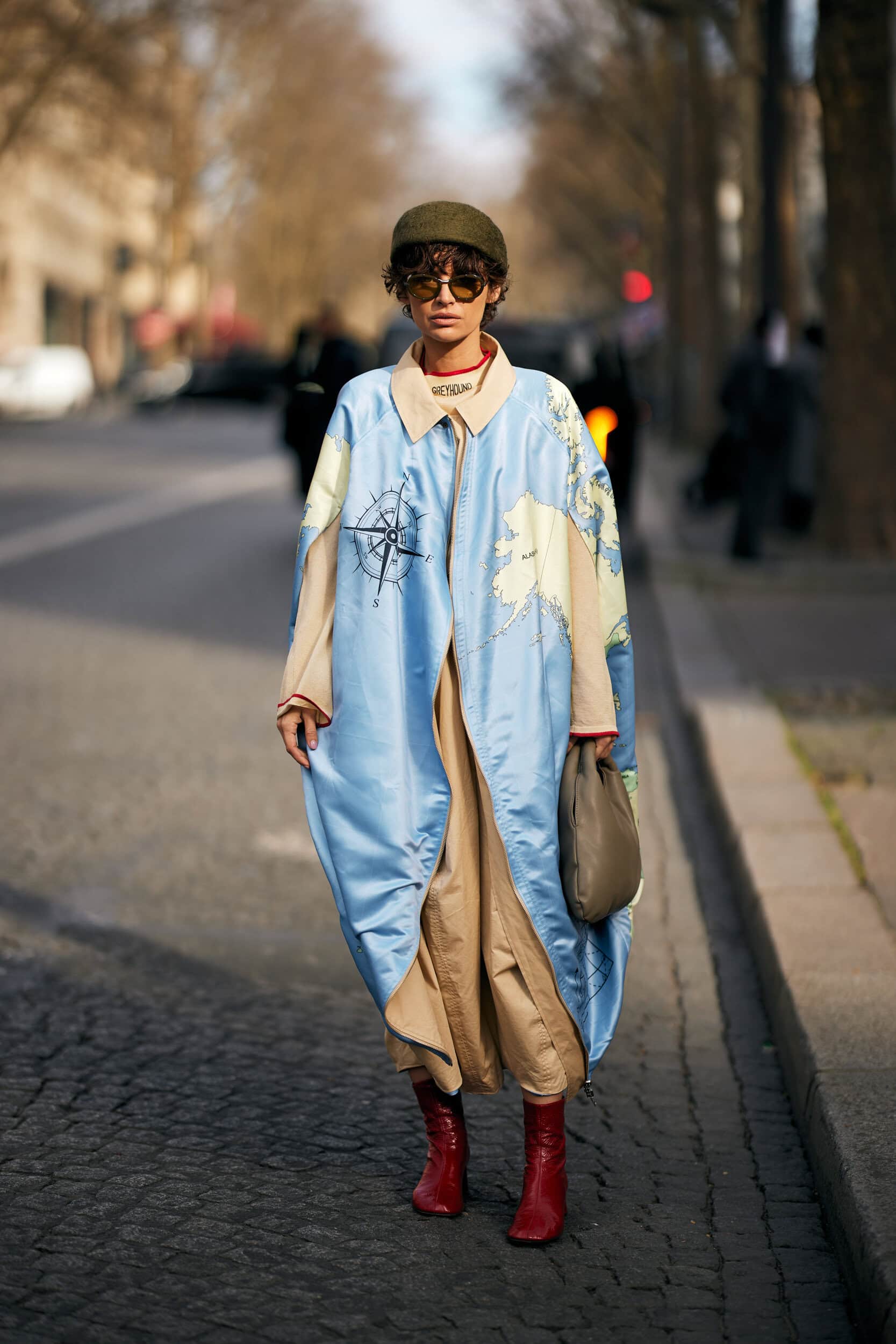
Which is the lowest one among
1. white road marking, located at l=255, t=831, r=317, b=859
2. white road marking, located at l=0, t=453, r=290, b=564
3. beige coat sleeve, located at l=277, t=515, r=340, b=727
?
white road marking, located at l=0, t=453, r=290, b=564

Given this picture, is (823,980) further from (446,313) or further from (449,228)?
(449,228)

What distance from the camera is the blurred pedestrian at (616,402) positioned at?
1414cm

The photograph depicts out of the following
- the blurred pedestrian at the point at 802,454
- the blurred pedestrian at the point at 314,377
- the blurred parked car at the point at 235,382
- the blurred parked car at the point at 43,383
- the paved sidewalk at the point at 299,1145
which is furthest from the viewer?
the blurred parked car at the point at 235,382

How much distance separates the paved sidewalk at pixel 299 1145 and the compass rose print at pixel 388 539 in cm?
117

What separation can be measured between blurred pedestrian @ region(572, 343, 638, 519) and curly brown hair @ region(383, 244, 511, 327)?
34.7 feet

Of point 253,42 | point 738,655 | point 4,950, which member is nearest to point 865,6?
point 738,655

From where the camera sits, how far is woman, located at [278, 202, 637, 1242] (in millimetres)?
3283

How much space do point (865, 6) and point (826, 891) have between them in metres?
9.70

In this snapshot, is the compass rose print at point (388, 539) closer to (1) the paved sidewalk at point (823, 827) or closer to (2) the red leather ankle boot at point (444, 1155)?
(2) the red leather ankle boot at point (444, 1155)

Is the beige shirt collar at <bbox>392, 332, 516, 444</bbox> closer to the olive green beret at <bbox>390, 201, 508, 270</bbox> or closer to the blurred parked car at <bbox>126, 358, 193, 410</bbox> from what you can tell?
the olive green beret at <bbox>390, 201, 508, 270</bbox>

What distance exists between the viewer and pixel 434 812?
3.30 m

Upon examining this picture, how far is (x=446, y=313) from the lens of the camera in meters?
3.32

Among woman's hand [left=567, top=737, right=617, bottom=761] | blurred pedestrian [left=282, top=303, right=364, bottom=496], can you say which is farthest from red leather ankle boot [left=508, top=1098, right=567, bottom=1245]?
blurred pedestrian [left=282, top=303, right=364, bottom=496]

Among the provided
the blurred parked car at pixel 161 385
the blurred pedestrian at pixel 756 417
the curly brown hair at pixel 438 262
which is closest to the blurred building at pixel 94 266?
the blurred parked car at pixel 161 385
